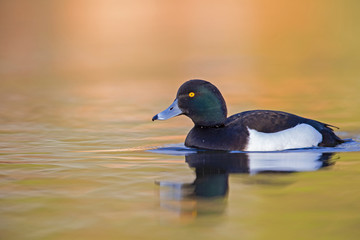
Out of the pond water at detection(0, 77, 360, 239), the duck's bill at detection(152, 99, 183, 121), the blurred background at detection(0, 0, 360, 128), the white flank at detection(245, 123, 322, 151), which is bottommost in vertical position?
the pond water at detection(0, 77, 360, 239)

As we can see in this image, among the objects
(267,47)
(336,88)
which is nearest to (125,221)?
(336,88)

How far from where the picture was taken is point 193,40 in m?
30.6

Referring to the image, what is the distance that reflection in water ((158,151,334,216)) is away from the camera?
19.2 feet

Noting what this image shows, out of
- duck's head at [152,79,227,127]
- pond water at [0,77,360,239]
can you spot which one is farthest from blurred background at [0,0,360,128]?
pond water at [0,77,360,239]

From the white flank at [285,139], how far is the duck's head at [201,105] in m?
0.59

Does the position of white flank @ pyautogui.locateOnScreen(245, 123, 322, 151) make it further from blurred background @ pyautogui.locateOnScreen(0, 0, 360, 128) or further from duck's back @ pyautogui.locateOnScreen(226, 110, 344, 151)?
blurred background @ pyautogui.locateOnScreen(0, 0, 360, 128)

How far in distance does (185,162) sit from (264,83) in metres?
Answer: 9.70

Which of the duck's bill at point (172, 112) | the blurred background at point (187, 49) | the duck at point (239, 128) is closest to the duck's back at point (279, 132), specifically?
the duck at point (239, 128)

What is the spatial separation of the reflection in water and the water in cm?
2

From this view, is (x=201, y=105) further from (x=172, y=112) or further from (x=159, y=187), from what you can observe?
(x=159, y=187)

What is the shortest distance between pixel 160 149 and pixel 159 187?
225cm

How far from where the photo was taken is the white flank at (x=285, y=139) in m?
8.52

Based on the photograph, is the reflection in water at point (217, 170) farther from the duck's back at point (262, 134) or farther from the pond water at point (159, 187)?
the duck's back at point (262, 134)

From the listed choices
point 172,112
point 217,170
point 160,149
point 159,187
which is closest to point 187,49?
point 172,112
